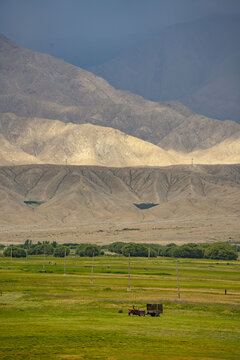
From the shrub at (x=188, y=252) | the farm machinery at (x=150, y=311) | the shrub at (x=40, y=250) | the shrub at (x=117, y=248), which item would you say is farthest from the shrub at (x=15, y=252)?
the farm machinery at (x=150, y=311)

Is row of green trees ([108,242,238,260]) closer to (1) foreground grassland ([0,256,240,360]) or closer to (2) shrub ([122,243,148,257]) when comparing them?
(2) shrub ([122,243,148,257])

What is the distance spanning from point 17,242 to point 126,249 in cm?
5647

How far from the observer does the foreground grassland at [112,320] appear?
3256 cm

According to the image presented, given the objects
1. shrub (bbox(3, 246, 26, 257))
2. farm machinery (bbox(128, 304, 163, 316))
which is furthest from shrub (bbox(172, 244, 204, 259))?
farm machinery (bbox(128, 304, 163, 316))

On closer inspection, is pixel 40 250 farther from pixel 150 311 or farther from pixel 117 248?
pixel 150 311

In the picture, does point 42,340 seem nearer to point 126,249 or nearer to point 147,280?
point 147,280

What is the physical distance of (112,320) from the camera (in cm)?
4391

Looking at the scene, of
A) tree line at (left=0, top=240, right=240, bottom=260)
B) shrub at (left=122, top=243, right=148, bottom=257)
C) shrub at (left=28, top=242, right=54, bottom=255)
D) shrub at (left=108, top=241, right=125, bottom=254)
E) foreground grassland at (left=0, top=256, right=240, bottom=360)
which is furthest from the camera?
shrub at (left=108, top=241, right=125, bottom=254)

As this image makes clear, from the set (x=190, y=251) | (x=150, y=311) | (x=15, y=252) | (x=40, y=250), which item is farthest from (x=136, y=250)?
(x=150, y=311)

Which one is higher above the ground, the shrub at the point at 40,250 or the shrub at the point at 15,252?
the shrub at the point at 40,250

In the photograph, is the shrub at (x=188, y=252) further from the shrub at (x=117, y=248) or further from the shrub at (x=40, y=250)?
the shrub at (x=40, y=250)

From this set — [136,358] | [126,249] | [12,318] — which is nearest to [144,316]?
[12,318]

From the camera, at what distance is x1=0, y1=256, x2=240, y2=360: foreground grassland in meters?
32.6

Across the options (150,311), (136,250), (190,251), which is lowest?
(150,311)
